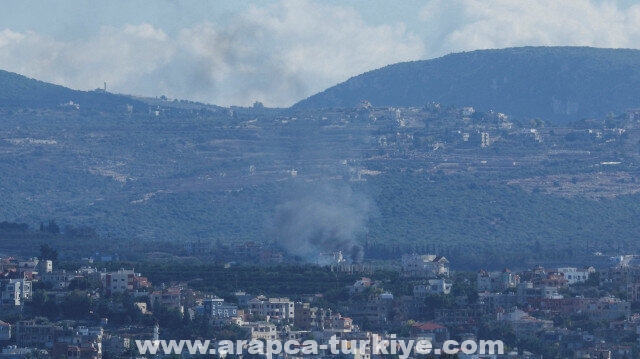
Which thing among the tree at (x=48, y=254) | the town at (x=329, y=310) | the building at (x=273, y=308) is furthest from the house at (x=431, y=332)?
the tree at (x=48, y=254)

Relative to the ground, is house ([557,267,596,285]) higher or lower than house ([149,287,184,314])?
higher

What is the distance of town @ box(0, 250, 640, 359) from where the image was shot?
3472 inches

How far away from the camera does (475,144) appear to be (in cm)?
18212

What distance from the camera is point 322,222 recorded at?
14312 cm

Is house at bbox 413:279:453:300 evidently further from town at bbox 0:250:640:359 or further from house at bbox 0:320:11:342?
house at bbox 0:320:11:342

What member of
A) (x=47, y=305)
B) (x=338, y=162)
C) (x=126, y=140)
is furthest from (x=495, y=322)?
(x=126, y=140)

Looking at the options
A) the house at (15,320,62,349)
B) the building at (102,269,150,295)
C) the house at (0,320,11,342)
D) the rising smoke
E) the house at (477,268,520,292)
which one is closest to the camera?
the house at (15,320,62,349)

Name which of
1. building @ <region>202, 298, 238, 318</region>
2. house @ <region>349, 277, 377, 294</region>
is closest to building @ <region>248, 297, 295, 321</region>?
building @ <region>202, 298, 238, 318</region>

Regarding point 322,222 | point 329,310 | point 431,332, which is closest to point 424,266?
point 329,310

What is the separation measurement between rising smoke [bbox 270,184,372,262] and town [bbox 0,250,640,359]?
831 inches

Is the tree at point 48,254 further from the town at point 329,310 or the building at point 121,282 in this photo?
the building at point 121,282

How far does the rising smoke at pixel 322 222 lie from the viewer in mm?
134250

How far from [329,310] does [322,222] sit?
1811 inches

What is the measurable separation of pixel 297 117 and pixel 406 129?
357 inches
